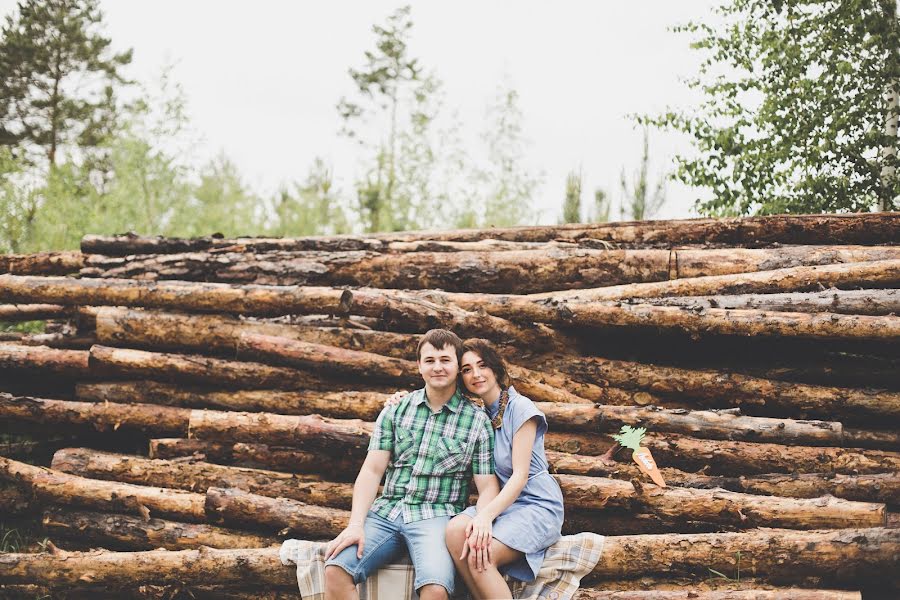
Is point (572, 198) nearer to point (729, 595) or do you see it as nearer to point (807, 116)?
point (807, 116)

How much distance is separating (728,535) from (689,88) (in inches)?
377

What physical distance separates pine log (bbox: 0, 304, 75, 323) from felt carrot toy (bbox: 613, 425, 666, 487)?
5.63 meters

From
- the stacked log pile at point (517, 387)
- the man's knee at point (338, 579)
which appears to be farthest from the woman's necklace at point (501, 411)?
the man's knee at point (338, 579)

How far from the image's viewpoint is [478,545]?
132 inches

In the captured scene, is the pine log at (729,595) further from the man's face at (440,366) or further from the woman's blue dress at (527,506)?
the man's face at (440,366)

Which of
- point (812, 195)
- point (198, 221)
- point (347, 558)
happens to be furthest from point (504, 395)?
point (198, 221)

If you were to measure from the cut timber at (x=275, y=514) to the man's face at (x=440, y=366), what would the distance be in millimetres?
1300

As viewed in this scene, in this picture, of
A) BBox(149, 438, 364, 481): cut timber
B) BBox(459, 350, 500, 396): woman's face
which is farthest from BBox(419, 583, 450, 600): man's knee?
BBox(149, 438, 364, 481): cut timber

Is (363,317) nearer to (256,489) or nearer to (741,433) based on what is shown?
(256,489)

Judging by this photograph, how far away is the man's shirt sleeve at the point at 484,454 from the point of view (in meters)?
3.78

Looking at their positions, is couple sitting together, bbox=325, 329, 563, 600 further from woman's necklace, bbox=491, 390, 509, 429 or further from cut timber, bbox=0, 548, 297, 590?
cut timber, bbox=0, 548, 297, 590

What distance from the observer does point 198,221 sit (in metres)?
18.1

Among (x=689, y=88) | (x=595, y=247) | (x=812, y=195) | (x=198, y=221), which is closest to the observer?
(x=595, y=247)

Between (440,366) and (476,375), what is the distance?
240 millimetres
